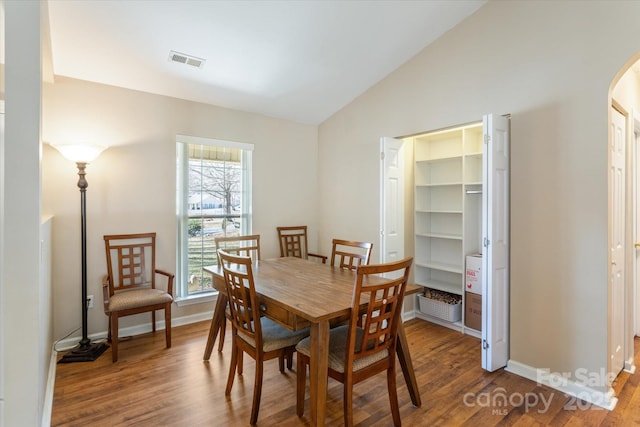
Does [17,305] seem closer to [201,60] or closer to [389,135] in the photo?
[201,60]

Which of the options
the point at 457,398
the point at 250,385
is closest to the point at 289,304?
the point at 250,385

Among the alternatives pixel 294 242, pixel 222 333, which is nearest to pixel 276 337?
pixel 222 333

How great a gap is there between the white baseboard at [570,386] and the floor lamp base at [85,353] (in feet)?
11.8

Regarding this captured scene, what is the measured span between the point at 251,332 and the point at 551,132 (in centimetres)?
266

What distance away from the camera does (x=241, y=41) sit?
292 centimetres

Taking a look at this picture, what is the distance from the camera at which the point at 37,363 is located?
1.56m

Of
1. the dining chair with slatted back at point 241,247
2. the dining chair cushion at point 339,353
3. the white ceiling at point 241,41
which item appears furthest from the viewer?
the dining chair with slatted back at point 241,247

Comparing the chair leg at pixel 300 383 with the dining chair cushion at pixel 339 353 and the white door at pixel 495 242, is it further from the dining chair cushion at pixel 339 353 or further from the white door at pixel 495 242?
the white door at pixel 495 242

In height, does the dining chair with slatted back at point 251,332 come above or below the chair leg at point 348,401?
above

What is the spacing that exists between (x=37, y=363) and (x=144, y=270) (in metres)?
1.99

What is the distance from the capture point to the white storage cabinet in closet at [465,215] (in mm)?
2633

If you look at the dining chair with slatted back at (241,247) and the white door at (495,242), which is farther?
the dining chair with slatted back at (241,247)

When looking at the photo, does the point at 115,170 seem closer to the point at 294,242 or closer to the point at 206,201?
the point at 206,201

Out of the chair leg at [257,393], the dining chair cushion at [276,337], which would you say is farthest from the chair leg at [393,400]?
the chair leg at [257,393]
